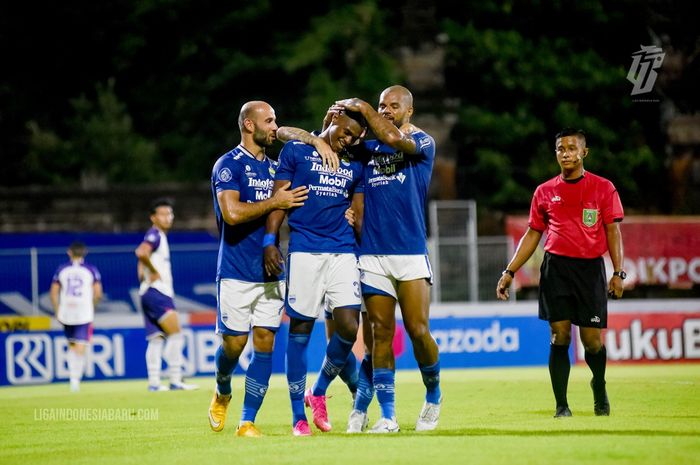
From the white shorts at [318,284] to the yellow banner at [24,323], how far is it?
A: 11.6 metres

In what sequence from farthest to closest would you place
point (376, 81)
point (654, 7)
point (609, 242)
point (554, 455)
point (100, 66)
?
point (100, 66) < point (376, 81) < point (654, 7) < point (609, 242) < point (554, 455)

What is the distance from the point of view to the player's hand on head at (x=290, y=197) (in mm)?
9773

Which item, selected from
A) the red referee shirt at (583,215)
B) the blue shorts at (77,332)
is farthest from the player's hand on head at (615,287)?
the blue shorts at (77,332)

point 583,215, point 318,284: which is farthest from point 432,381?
point 583,215

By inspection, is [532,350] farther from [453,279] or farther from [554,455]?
[554,455]

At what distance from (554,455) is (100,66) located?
33144 millimetres

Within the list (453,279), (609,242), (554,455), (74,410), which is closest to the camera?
(554,455)

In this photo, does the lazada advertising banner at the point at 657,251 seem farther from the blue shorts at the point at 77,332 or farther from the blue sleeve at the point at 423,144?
the blue sleeve at the point at 423,144

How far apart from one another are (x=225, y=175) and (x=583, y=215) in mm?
3367

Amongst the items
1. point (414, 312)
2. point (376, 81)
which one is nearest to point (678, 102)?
Answer: point (376, 81)

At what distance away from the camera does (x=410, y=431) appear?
1005 cm

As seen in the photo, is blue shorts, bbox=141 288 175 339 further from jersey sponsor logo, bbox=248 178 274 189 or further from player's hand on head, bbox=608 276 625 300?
player's hand on head, bbox=608 276 625 300

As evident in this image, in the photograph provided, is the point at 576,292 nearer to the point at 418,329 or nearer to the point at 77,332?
the point at 418,329

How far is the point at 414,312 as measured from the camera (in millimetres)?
9836
